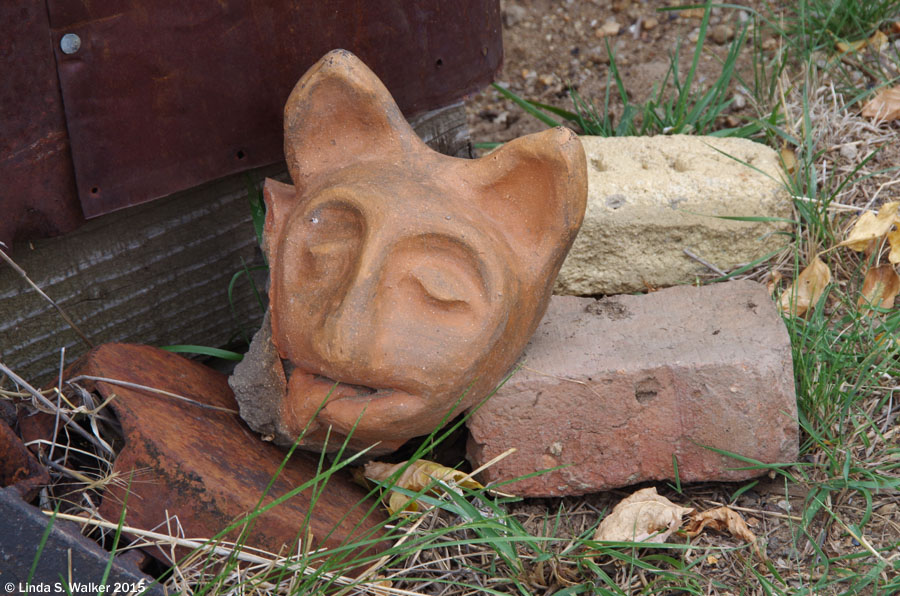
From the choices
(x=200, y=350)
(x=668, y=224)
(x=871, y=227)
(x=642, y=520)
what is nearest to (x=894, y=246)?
(x=871, y=227)

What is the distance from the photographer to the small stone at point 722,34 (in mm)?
4078

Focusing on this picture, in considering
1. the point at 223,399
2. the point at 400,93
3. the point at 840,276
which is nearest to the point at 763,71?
the point at 840,276

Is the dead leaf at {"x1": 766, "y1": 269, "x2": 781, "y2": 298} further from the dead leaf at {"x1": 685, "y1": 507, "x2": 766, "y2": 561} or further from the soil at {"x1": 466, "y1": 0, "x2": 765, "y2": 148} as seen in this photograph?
the soil at {"x1": 466, "y1": 0, "x2": 765, "y2": 148}

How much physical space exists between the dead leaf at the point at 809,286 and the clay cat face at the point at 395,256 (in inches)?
40.3

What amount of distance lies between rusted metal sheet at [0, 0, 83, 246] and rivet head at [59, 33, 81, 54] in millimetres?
28

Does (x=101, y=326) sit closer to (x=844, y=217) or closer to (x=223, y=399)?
(x=223, y=399)

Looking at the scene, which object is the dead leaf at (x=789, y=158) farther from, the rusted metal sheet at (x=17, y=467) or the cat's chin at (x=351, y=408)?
the rusted metal sheet at (x=17, y=467)

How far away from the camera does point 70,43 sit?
6.92 ft

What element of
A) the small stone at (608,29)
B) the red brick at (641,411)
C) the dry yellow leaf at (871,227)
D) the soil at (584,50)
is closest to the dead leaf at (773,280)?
the dry yellow leaf at (871,227)

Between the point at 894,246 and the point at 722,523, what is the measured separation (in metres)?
1.14

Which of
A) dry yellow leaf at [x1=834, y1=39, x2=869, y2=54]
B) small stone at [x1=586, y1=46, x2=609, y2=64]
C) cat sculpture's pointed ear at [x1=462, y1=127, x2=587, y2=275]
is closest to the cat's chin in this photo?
cat sculpture's pointed ear at [x1=462, y1=127, x2=587, y2=275]

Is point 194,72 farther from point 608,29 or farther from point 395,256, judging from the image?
point 608,29

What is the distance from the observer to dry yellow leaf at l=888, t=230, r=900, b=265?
9.09ft

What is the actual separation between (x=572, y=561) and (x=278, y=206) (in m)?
1.08
